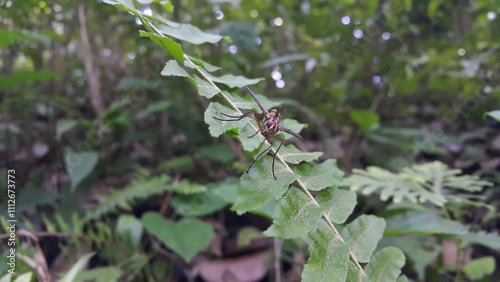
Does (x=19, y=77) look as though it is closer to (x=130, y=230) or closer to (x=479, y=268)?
(x=130, y=230)

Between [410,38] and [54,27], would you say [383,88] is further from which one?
[54,27]

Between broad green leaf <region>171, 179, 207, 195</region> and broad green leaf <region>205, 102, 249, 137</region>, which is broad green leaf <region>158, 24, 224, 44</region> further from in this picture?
broad green leaf <region>171, 179, 207, 195</region>

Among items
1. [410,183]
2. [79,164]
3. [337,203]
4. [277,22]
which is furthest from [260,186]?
[277,22]

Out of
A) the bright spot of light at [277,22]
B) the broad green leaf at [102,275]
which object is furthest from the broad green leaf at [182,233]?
the bright spot of light at [277,22]

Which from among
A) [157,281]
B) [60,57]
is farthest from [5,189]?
[60,57]

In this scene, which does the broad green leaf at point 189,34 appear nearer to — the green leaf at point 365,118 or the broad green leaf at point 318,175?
the broad green leaf at point 318,175

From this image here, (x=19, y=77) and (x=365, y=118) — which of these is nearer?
(x=19, y=77)

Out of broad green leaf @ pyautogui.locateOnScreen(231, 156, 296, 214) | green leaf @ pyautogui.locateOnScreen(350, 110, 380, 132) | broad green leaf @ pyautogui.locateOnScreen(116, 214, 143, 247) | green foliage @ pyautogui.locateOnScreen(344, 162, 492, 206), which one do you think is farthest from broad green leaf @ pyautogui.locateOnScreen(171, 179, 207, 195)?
green leaf @ pyautogui.locateOnScreen(350, 110, 380, 132)
